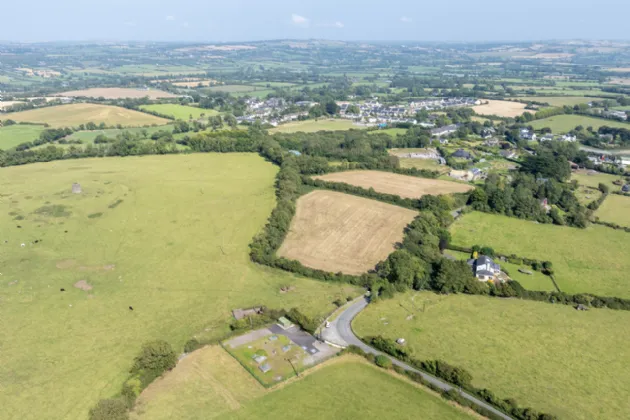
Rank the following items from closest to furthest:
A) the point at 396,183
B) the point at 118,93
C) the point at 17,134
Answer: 1. the point at 396,183
2. the point at 17,134
3. the point at 118,93

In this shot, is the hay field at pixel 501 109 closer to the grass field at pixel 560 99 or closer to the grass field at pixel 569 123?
the grass field at pixel 569 123

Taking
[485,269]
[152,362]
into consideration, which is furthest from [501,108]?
[152,362]

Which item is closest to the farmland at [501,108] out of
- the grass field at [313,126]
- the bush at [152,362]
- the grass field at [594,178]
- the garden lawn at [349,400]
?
the grass field at [313,126]

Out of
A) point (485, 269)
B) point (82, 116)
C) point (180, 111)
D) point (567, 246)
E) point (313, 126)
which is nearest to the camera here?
point (485, 269)

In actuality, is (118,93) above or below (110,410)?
below

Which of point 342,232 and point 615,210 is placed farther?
point 615,210

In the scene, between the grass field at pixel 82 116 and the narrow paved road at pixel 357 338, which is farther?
the grass field at pixel 82 116

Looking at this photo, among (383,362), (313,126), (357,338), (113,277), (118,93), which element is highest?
(118,93)

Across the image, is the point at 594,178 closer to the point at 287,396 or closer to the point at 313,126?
the point at 313,126
